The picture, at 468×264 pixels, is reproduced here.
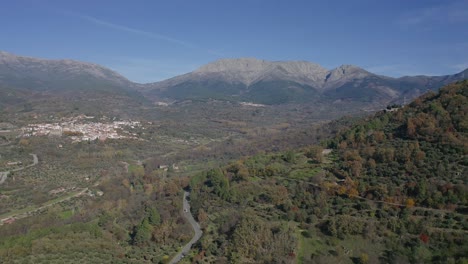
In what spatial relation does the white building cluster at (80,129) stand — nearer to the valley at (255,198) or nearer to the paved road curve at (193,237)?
the valley at (255,198)

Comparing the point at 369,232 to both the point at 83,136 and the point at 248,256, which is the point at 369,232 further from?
the point at 83,136

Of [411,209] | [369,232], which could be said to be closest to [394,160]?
[411,209]

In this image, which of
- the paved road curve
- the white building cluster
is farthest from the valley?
the white building cluster

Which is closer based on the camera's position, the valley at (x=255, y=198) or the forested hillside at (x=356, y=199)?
the forested hillside at (x=356, y=199)

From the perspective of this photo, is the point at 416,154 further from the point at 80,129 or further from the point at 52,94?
the point at 52,94

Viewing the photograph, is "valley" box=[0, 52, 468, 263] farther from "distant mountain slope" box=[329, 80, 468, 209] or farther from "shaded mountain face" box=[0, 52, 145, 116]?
"shaded mountain face" box=[0, 52, 145, 116]

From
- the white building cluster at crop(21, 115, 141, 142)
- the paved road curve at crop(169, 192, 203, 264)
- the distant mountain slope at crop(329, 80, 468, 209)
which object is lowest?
the paved road curve at crop(169, 192, 203, 264)

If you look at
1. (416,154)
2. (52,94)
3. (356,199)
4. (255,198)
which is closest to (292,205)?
(255,198)

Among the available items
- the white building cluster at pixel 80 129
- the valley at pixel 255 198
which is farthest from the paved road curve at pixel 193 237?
the white building cluster at pixel 80 129
